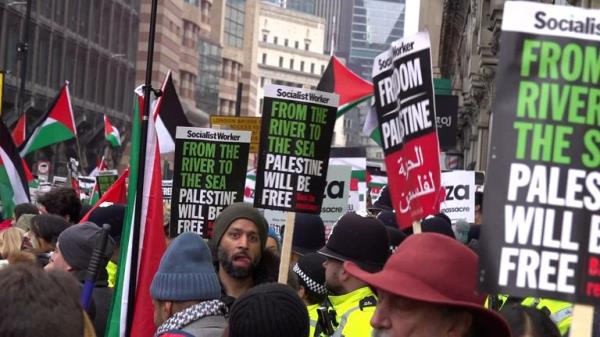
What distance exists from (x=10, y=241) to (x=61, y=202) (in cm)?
241

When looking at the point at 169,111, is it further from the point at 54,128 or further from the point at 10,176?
the point at 54,128

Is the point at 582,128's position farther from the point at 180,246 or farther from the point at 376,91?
the point at 376,91

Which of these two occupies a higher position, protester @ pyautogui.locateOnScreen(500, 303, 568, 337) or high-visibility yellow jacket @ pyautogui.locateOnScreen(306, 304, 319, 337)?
protester @ pyautogui.locateOnScreen(500, 303, 568, 337)

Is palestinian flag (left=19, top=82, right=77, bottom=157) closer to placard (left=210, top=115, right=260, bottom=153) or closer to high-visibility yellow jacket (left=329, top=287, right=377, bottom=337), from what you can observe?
placard (left=210, top=115, right=260, bottom=153)

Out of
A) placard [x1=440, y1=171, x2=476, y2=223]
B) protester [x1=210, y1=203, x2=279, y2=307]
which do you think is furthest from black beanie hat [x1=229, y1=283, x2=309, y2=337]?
placard [x1=440, y1=171, x2=476, y2=223]

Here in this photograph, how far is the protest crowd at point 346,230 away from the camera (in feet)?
10.7

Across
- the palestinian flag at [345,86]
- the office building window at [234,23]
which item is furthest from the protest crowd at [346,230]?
the office building window at [234,23]

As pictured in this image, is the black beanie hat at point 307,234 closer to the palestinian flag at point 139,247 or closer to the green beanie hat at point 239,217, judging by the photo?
the palestinian flag at point 139,247

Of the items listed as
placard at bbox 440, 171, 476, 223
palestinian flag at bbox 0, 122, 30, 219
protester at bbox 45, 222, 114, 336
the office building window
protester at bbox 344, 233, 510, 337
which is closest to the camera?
protester at bbox 344, 233, 510, 337

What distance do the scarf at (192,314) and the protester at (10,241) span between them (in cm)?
281

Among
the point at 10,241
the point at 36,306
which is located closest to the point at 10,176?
the point at 10,241

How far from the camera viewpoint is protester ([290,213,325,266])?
7.58 metres

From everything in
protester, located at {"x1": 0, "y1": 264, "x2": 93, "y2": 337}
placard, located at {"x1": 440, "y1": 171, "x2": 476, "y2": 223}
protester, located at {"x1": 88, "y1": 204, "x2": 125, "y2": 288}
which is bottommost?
protester, located at {"x1": 88, "y1": 204, "x2": 125, "y2": 288}

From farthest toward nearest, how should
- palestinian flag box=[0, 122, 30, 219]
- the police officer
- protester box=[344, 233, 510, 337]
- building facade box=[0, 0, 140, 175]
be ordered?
building facade box=[0, 0, 140, 175] → palestinian flag box=[0, 122, 30, 219] → the police officer → protester box=[344, 233, 510, 337]
